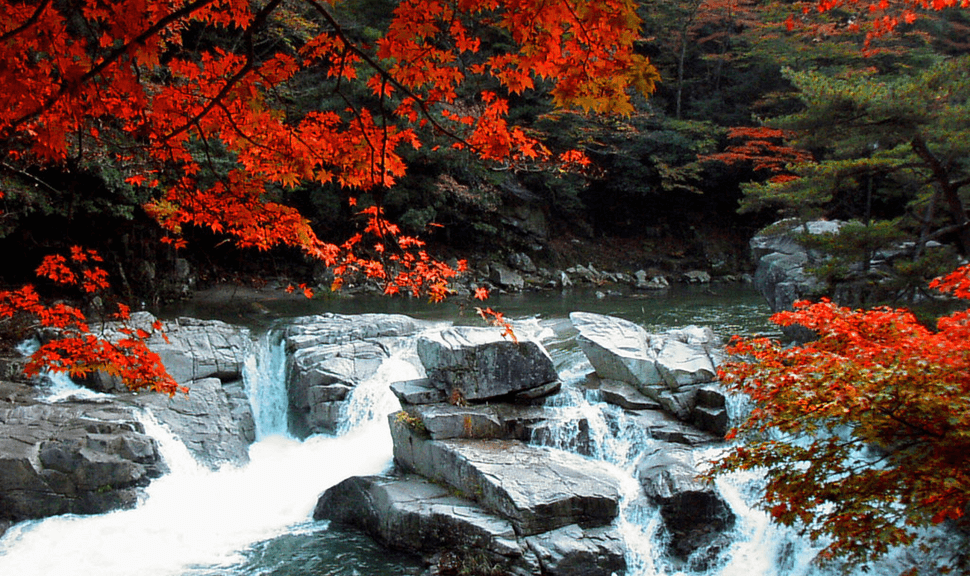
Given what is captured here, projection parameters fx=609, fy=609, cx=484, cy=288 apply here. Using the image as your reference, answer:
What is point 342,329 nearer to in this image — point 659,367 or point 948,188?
point 659,367

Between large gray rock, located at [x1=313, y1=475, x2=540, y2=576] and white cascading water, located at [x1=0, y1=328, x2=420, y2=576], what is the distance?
621 millimetres

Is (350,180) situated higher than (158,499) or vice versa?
(350,180)

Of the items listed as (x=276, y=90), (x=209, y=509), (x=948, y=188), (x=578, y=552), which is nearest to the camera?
(x=276, y=90)

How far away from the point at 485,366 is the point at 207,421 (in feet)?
13.2

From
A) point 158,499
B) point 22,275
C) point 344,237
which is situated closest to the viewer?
point 158,499

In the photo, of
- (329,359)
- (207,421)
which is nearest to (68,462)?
(207,421)

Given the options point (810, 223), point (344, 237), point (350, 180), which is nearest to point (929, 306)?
point (810, 223)

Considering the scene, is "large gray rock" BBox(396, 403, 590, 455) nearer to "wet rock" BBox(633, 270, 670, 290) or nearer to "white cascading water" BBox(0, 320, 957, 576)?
"white cascading water" BBox(0, 320, 957, 576)

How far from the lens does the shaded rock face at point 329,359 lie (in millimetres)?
9156

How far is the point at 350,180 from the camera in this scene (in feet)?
12.0

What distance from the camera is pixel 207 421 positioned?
8562mm

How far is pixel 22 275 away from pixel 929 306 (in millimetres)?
17221

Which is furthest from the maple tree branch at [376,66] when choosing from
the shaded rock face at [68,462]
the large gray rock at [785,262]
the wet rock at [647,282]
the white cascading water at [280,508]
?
the wet rock at [647,282]

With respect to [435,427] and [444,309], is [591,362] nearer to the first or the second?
[435,427]
